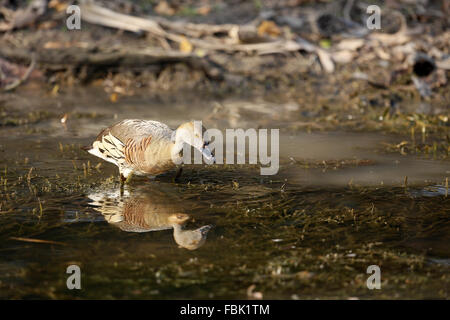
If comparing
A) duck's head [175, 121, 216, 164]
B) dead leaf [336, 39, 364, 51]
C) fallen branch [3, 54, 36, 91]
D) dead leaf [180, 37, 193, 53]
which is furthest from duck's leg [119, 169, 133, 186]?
dead leaf [336, 39, 364, 51]

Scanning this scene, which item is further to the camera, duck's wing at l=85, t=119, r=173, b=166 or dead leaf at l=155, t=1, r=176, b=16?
dead leaf at l=155, t=1, r=176, b=16

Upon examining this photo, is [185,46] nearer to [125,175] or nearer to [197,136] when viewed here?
[125,175]

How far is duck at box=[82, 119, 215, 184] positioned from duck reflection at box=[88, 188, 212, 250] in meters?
0.25

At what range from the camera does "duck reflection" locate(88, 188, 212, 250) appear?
4969mm

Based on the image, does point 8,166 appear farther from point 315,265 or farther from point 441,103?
point 441,103

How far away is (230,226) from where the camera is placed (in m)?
5.14

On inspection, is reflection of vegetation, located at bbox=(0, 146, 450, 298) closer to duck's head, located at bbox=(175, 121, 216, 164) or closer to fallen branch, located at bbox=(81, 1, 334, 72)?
duck's head, located at bbox=(175, 121, 216, 164)

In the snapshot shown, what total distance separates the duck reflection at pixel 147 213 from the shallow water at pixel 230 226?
17 mm

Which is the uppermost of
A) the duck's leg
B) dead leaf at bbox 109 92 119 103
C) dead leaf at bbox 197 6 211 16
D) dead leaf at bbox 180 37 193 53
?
dead leaf at bbox 197 6 211 16

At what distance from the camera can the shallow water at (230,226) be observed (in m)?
4.14

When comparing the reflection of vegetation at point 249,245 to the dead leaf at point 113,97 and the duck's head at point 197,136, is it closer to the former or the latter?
the duck's head at point 197,136

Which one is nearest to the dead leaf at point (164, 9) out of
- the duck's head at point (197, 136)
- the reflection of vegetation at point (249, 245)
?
the reflection of vegetation at point (249, 245)

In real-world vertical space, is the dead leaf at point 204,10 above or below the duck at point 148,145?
above

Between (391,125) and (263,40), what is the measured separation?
12.9 ft
